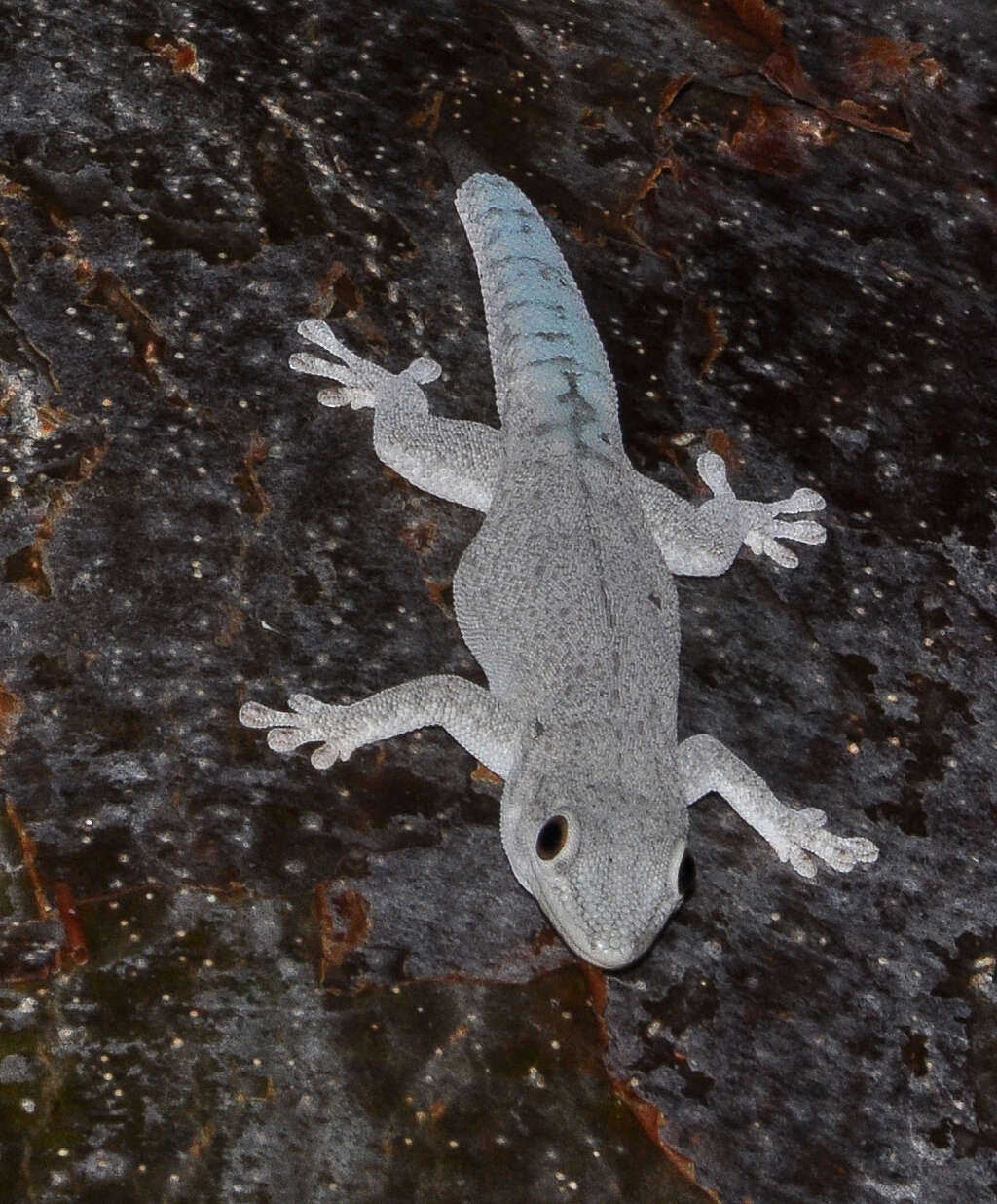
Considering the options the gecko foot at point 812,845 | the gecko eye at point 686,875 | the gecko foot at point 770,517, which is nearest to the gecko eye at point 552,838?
the gecko eye at point 686,875

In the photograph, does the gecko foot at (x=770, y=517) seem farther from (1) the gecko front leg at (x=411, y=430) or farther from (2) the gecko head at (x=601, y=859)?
(2) the gecko head at (x=601, y=859)

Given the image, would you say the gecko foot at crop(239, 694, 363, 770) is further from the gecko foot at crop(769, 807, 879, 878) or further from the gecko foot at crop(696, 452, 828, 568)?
the gecko foot at crop(696, 452, 828, 568)

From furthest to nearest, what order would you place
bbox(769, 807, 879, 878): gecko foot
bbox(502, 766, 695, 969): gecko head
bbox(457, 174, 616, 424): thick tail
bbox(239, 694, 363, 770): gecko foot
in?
bbox(457, 174, 616, 424): thick tail, bbox(769, 807, 879, 878): gecko foot, bbox(239, 694, 363, 770): gecko foot, bbox(502, 766, 695, 969): gecko head

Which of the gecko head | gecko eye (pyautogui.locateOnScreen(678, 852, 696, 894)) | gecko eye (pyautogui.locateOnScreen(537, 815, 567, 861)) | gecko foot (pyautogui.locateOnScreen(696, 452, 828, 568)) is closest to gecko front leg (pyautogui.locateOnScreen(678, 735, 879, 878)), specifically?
the gecko head

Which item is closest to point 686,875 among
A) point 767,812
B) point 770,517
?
point 767,812

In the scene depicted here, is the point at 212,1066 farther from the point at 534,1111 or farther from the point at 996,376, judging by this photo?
the point at 996,376

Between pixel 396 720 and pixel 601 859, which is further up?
pixel 601 859

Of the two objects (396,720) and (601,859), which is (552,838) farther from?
(396,720)

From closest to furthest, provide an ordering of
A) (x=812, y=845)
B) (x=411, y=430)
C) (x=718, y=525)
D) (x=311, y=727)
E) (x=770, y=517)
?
(x=311, y=727), (x=812, y=845), (x=411, y=430), (x=718, y=525), (x=770, y=517)
